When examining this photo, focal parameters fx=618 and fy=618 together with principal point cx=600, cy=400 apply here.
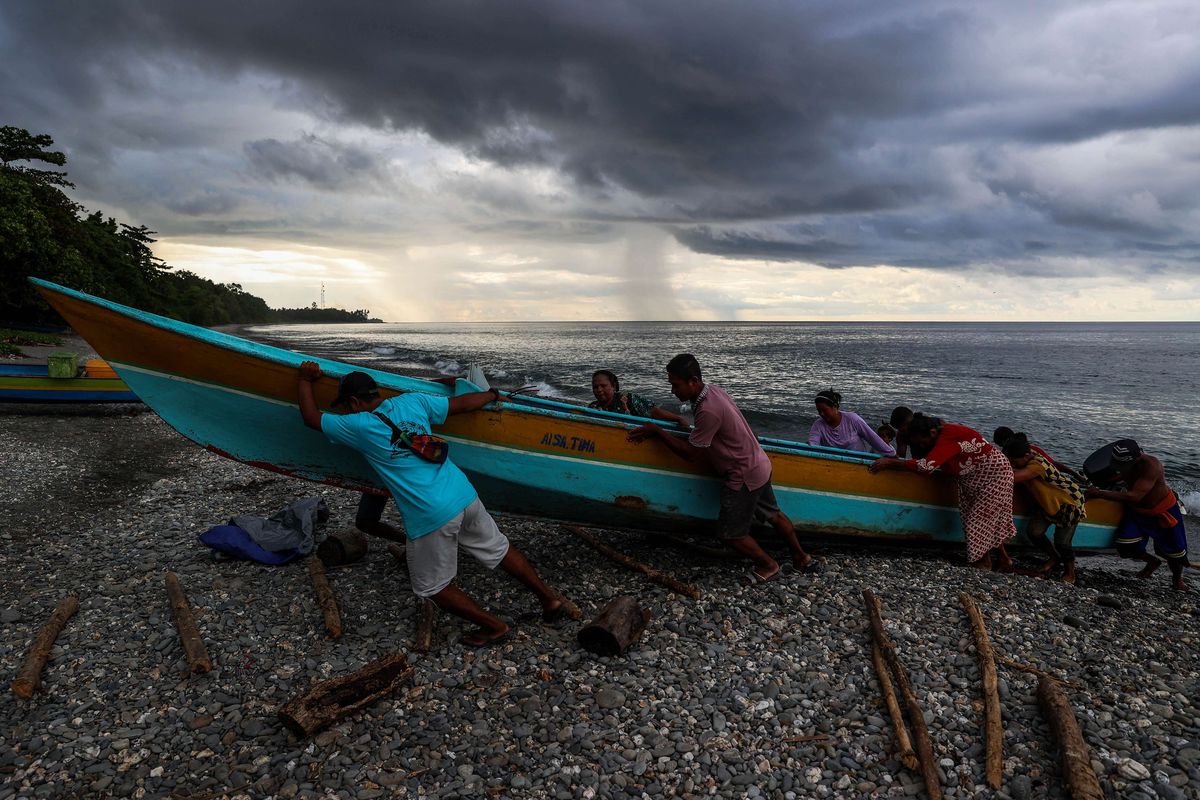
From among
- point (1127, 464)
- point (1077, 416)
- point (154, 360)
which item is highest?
point (154, 360)

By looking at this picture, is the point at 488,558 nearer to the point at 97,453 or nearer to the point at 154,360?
the point at 154,360

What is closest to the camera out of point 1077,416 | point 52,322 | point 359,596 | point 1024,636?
point 1024,636

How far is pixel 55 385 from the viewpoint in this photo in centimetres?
1577

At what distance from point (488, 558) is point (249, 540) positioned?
3.30 metres

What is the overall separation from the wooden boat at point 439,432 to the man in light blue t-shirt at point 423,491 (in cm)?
119

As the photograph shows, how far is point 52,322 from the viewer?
138ft

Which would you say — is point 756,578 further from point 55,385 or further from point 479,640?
point 55,385

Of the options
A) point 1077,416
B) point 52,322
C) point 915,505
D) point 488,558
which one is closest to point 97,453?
point 488,558

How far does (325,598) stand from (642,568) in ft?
10.2

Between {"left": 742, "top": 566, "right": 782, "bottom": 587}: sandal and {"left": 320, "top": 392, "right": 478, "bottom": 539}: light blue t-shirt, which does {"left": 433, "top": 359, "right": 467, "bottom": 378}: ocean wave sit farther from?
{"left": 320, "top": 392, "right": 478, "bottom": 539}: light blue t-shirt

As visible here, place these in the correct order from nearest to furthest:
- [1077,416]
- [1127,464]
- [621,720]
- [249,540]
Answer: [621,720]
[249,540]
[1127,464]
[1077,416]

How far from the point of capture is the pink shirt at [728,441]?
596cm

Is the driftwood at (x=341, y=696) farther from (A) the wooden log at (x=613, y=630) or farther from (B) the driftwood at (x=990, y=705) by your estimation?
(B) the driftwood at (x=990, y=705)

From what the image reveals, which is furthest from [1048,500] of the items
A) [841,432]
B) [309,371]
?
[309,371]
